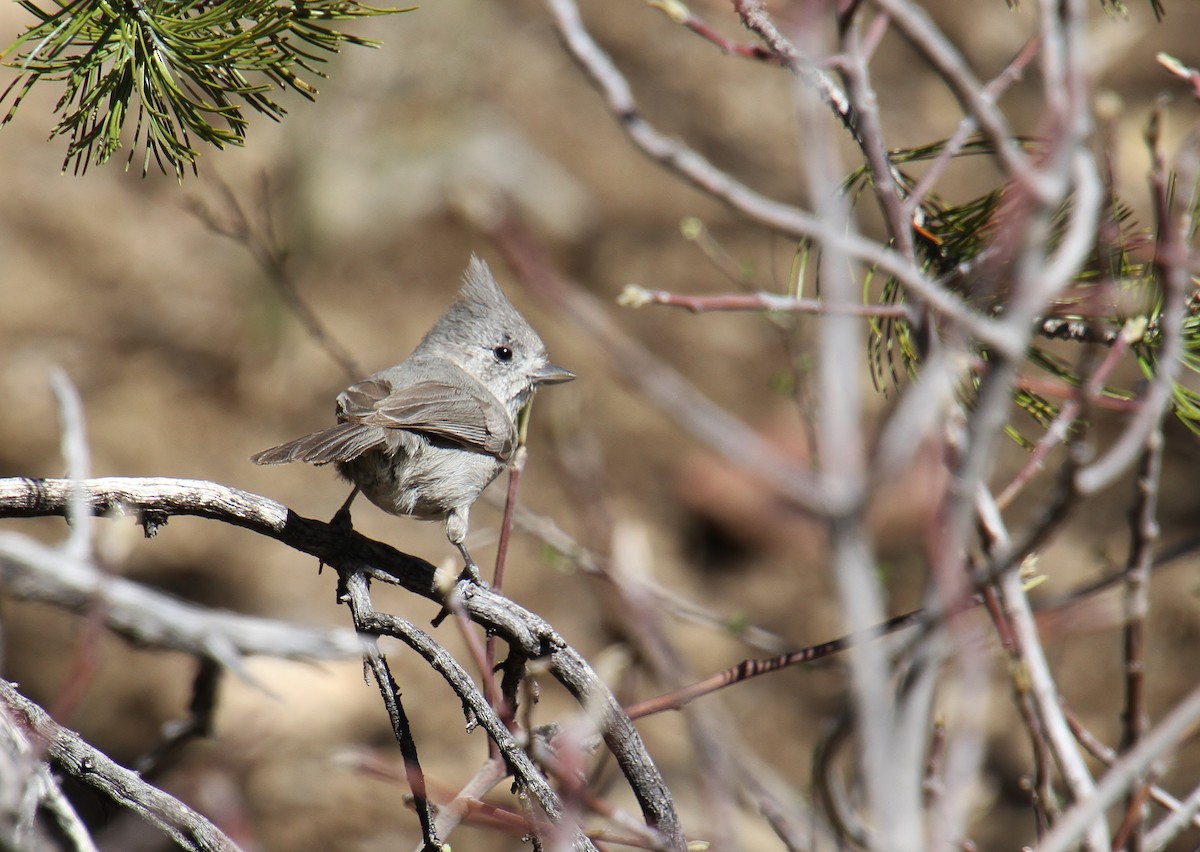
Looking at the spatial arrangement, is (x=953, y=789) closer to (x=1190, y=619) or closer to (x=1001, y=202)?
(x=1001, y=202)

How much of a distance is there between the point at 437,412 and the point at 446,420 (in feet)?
0.12

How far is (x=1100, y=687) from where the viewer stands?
5.64 meters

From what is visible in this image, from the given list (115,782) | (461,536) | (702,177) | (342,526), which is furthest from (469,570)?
(702,177)

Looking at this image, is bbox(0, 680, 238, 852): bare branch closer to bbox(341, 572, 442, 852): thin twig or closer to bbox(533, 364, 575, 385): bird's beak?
bbox(341, 572, 442, 852): thin twig

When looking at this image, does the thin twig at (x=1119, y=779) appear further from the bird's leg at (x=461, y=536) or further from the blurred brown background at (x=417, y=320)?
the blurred brown background at (x=417, y=320)

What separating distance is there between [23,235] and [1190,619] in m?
6.37

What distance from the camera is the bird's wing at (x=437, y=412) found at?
317 centimetres

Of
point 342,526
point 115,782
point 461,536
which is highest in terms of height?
point 461,536

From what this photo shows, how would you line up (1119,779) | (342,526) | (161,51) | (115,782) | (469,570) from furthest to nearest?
(469,570)
(342,526)
(161,51)
(115,782)
(1119,779)

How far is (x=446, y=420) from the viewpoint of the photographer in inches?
132

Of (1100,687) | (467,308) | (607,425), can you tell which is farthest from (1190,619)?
(467,308)

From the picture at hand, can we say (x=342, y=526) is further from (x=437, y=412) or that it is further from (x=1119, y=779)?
(x=1119, y=779)

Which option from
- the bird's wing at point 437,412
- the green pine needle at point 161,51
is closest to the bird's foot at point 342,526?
the bird's wing at point 437,412

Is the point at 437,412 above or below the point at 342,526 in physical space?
above
